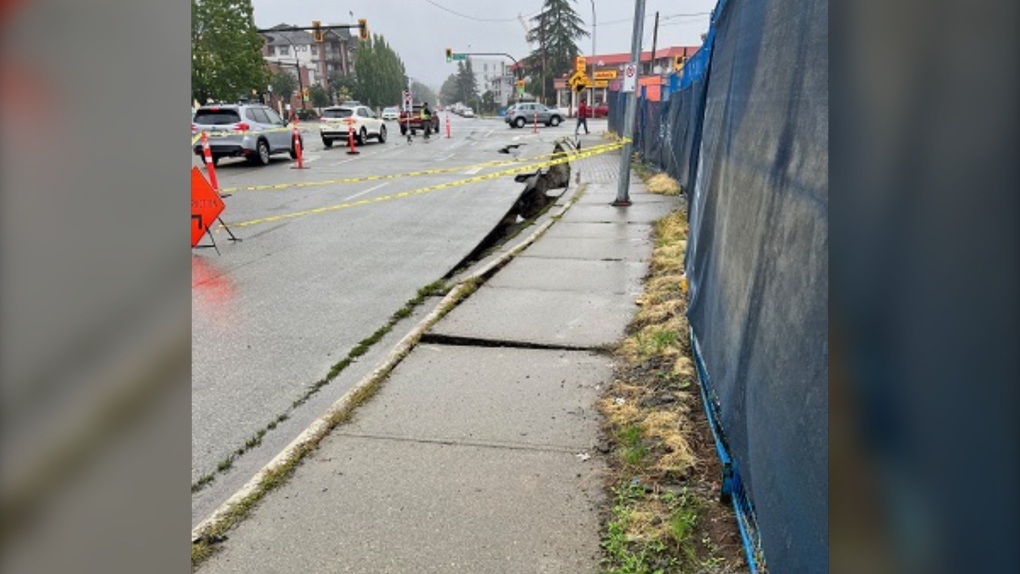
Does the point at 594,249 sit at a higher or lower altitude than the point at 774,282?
lower

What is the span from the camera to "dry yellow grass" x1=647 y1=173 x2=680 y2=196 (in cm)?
1436

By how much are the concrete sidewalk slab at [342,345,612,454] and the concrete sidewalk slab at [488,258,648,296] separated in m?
2.05

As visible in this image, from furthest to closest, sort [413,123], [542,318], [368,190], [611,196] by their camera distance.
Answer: [413,123] → [368,190] → [611,196] → [542,318]

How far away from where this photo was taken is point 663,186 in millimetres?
14984

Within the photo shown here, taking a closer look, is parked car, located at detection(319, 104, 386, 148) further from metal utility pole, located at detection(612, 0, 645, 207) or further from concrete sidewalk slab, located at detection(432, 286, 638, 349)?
concrete sidewalk slab, located at detection(432, 286, 638, 349)

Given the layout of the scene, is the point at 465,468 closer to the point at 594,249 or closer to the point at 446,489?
the point at 446,489

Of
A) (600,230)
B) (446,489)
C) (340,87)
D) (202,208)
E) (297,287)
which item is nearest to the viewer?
(446,489)

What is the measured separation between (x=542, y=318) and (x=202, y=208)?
210 inches

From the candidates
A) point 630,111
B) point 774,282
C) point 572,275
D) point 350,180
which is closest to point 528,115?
point 350,180

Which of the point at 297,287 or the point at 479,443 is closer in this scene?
the point at 479,443

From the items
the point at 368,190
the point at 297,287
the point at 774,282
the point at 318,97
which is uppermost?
the point at 774,282
